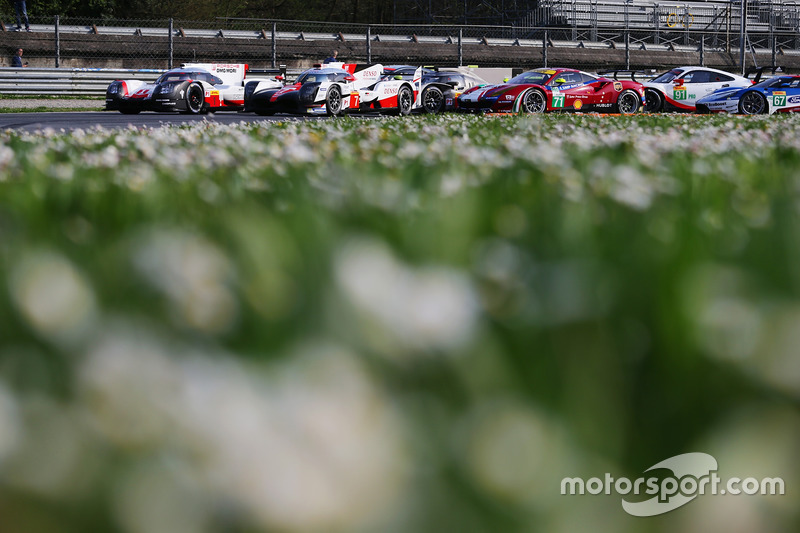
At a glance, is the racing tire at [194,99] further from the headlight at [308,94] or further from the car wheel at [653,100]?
the car wheel at [653,100]

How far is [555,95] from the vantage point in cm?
1784

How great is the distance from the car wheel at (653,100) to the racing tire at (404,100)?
5839 mm

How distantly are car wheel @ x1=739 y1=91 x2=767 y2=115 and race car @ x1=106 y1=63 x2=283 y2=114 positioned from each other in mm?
10531

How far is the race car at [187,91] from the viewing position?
61.7ft

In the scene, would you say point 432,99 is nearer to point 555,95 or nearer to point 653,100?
point 555,95

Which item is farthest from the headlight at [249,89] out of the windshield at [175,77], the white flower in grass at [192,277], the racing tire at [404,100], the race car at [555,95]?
the white flower in grass at [192,277]

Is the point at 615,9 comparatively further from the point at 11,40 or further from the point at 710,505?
the point at 710,505

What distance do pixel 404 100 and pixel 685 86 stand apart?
7.02 m

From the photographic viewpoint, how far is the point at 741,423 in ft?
2.69

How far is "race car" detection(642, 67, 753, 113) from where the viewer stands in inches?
789

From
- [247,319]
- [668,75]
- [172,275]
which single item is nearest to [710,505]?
[247,319]

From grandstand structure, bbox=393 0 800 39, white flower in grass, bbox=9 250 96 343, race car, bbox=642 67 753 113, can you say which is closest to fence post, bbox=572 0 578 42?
grandstand structure, bbox=393 0 800 39

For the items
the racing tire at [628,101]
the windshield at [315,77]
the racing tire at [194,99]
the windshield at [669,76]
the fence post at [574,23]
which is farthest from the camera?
the fence post at [574,23]

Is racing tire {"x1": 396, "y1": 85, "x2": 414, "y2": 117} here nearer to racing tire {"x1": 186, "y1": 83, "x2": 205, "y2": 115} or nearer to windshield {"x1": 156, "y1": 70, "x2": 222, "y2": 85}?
windshield {"x1": 156, "y1": 70, "x2": 222, "y2": 85}
